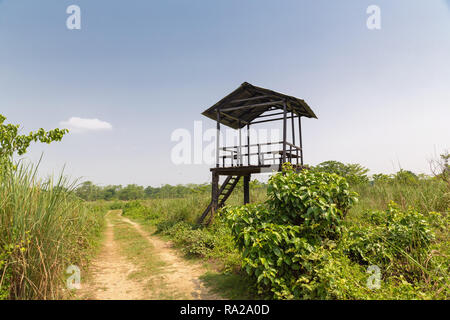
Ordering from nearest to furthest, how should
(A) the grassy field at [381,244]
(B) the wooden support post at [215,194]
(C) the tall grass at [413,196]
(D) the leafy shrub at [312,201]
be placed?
(A) the grassy field at [381,244] < (D) the leafy shrub at [312,201] < (C) the tall grass at [413,196] < (B) the wooden support post at [215,194]

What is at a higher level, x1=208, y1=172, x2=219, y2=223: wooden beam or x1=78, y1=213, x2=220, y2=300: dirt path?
x1=208, y1=172, x2=219, y2=223: wooden beam

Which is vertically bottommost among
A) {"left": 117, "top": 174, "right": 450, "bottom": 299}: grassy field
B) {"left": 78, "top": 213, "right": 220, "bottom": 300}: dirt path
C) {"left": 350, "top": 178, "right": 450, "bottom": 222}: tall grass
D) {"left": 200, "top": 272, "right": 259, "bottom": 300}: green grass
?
{"left": 78, "top": 213, "right": 220, "bottom": 300}: dirt path

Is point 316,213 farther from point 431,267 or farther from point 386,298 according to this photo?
point 431,267

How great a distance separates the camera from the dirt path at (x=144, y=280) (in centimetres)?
479

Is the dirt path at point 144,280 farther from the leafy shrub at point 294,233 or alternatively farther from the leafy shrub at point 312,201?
the leafy shrub at point 312,201

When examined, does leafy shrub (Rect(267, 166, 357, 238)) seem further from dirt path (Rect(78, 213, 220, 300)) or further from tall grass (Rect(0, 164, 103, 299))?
tall grass (Rect(0, 164, 103, 299))

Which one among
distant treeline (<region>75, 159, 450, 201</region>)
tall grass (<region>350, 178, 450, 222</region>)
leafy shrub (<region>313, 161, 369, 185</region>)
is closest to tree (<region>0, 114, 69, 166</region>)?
distant treeline (<region>75, 159, 450, 201</region>)

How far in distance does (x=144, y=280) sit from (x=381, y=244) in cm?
530

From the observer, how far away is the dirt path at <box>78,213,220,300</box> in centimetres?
479

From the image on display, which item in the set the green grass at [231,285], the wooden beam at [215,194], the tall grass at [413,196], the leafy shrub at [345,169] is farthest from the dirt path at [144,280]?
the leafy shrub at [345,169]

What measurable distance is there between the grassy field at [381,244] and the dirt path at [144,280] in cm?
43

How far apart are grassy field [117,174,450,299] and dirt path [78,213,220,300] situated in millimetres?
429

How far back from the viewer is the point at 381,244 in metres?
4.66
